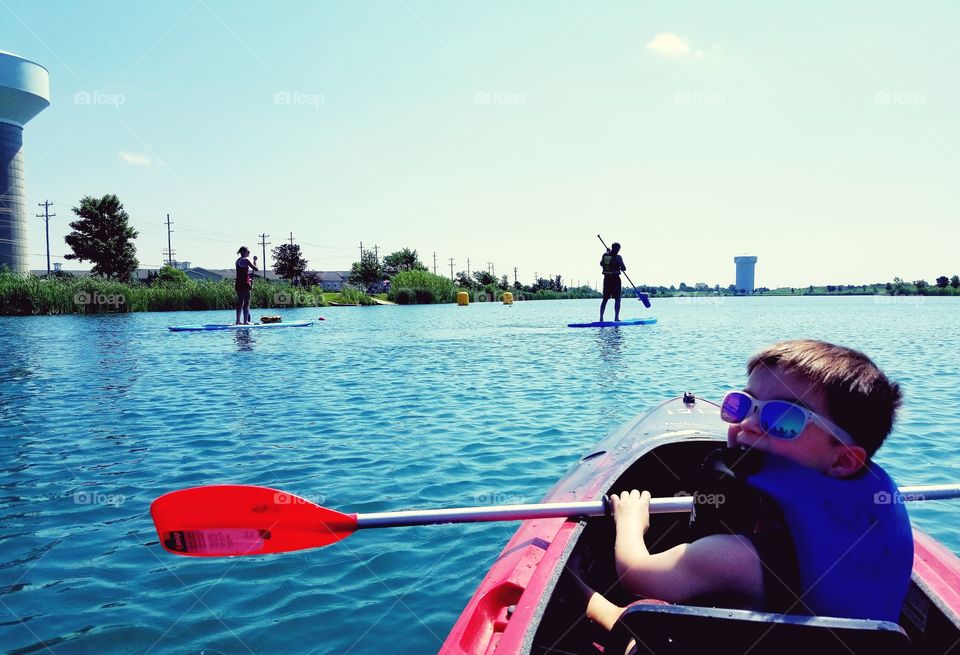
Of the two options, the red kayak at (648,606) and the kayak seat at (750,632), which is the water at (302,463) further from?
the kayak seat at (750,632)

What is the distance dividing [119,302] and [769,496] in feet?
118

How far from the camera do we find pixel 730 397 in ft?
5.29

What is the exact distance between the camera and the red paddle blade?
2.81 metres

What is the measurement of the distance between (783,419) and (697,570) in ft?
1.36

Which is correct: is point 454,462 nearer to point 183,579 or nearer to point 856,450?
point 183,579

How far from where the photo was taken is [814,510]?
1385mm

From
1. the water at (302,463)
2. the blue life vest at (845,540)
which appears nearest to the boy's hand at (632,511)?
the blue life vest at (845,540)

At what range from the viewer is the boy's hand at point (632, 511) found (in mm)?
1910

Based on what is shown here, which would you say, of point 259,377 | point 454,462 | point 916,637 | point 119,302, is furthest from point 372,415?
point 119,302

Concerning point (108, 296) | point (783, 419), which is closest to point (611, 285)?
point (783, 419)

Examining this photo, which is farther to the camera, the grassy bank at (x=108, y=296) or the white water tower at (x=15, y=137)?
the white water tower at (x=15, y=137)

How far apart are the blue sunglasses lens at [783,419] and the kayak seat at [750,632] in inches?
15.5

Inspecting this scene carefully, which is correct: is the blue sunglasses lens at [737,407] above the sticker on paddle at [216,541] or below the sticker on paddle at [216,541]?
above

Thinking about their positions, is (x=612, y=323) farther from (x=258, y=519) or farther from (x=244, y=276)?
(x=258, y=519)
